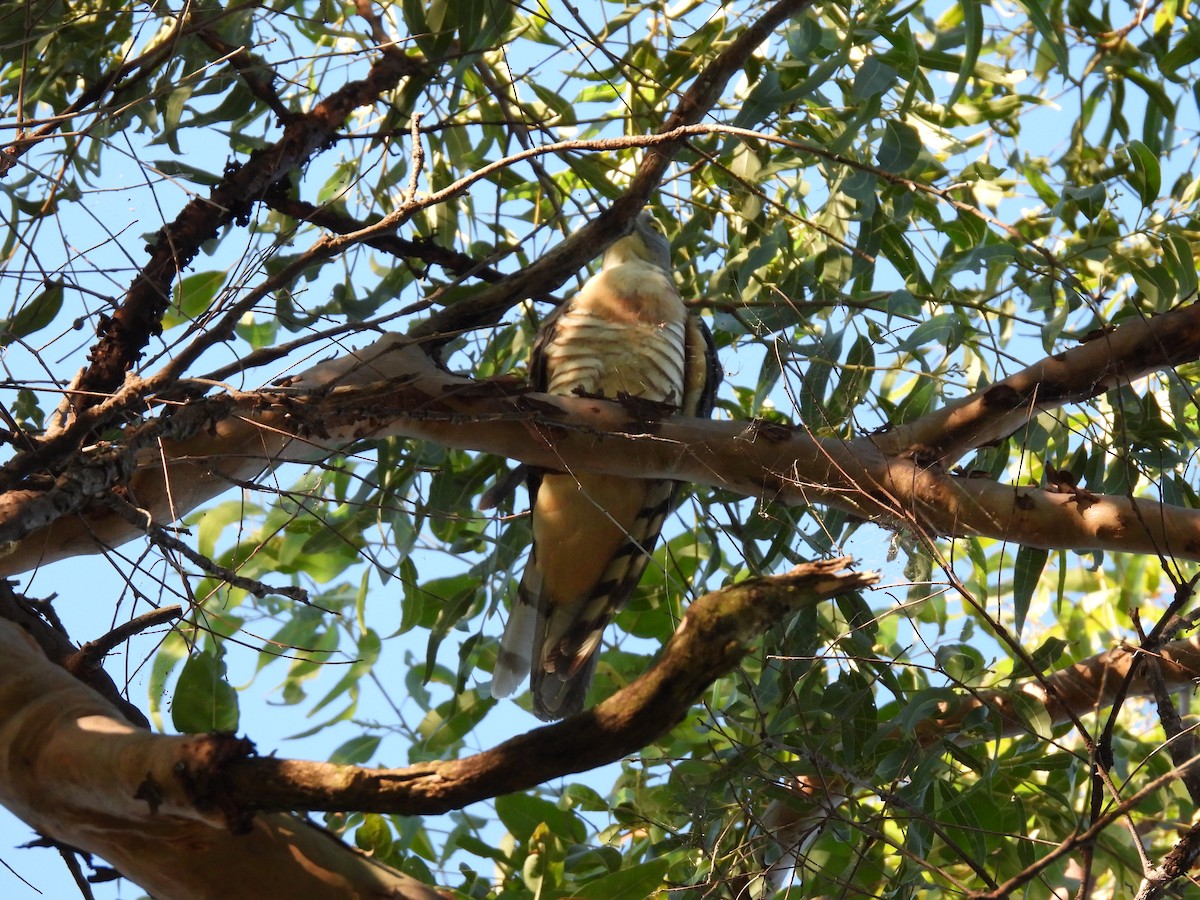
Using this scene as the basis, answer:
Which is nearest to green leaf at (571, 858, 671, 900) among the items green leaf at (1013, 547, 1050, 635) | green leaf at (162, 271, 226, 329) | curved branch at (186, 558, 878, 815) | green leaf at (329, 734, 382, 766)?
curved branch at (186, 558, 878, 815)

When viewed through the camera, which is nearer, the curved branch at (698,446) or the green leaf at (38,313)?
the curved branch at (698,446)

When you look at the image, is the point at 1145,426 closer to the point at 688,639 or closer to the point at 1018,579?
the point at 1018,579

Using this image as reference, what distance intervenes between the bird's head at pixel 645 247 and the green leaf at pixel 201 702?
171 cm

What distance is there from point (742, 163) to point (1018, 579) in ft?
3.12

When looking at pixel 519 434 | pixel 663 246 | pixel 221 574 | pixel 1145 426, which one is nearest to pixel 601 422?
pixel 519 434

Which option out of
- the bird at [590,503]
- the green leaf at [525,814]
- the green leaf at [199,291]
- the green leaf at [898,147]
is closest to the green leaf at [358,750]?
the bird at [590,503]

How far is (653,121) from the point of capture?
229 centimetres

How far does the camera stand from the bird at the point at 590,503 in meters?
2.50

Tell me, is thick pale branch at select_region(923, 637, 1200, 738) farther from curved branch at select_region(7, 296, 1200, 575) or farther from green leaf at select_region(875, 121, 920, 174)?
green leaf at select_region(875, 121, 920, 174)

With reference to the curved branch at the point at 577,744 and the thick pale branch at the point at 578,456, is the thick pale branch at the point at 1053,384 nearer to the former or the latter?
the thick pale branch at the point at 578,456

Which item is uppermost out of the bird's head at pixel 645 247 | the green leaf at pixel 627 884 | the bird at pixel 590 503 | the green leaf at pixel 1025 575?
the bird's head at pixel 645 247

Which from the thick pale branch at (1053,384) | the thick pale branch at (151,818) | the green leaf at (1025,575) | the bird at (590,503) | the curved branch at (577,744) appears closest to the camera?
the curved branch at (577,744)

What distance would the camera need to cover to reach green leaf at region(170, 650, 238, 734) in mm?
1576

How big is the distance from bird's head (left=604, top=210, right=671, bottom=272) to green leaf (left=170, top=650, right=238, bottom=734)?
5.61 ft
